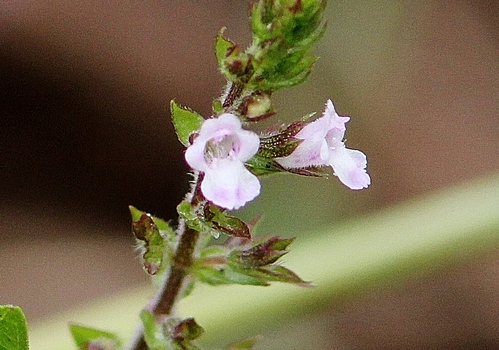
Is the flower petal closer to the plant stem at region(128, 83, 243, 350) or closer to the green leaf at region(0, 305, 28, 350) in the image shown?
the plant stem at region(128, 83, 243, 350)

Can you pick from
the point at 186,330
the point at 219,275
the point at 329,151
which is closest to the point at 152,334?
the point at 186,330

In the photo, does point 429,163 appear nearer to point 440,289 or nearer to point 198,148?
point 440,289

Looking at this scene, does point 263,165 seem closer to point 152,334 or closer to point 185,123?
point 185,123

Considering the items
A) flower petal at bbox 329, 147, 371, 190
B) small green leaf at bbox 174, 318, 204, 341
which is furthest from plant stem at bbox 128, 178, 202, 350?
flower petal at bbox 329, 147, 371, 190

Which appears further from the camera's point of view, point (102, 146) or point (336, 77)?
point (336, 77)

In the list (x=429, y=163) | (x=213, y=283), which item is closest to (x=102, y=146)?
(x=429, y=163)

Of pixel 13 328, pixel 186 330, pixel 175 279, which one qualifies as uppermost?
pixel 175 279
